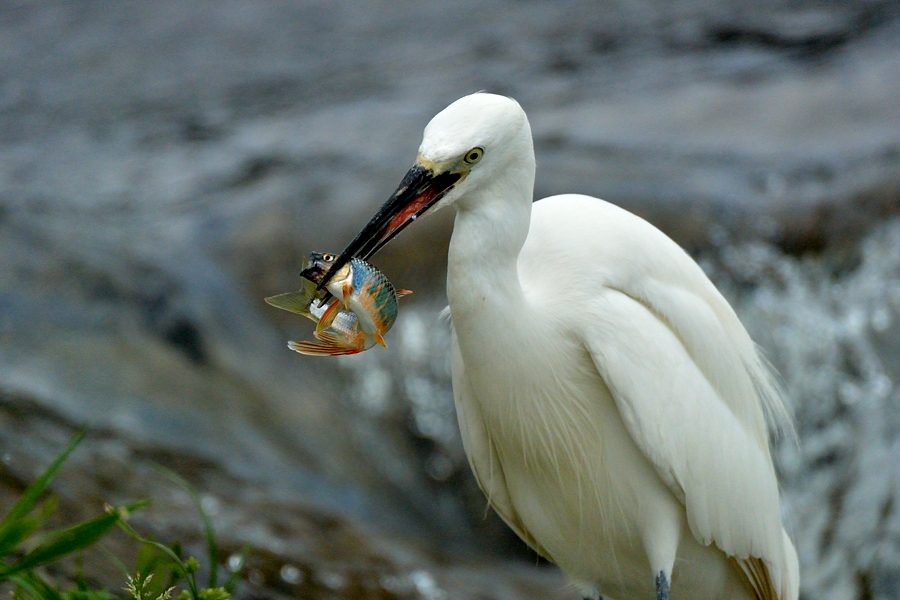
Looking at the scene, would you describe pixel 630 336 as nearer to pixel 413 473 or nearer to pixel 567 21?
pixel 413 473

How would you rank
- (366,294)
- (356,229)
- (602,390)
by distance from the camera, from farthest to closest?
(356,229), (602,390), (366,294)

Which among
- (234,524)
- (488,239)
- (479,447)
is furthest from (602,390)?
(234,524)

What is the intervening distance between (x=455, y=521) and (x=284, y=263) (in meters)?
1.96

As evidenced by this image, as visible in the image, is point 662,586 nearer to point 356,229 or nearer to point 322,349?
point 322,349

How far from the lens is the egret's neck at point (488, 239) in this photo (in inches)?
92.5

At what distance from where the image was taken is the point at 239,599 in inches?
141

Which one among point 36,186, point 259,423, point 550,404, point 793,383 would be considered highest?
point 550,404

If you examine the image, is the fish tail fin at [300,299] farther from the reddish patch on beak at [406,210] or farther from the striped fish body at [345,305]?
the reddish patch on beak at [406,210]

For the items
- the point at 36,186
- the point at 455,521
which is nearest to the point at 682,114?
the point at 455,521

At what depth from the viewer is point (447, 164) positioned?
7.20 feet

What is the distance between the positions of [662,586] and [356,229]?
13.0ft

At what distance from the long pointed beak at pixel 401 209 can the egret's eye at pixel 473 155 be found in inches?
1.7

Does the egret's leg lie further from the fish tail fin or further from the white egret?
the fish tail fin

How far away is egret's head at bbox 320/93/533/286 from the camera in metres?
2.19
